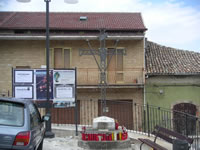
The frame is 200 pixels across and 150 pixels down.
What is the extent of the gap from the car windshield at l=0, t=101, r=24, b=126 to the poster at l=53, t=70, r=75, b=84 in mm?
4934

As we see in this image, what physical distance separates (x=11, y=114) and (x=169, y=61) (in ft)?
53.7

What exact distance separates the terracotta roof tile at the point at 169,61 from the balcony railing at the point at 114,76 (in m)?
0.79

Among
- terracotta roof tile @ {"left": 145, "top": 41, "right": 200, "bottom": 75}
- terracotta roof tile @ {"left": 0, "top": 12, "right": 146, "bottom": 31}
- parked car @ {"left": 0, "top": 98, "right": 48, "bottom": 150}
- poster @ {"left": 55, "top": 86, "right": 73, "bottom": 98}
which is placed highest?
terracotta roof tile @ {"left": 0, "top": 12, "right": 146, "bottom": 31}

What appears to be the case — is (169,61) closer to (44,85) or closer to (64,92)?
(64,92)

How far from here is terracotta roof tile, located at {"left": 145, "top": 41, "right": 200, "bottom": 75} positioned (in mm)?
19078

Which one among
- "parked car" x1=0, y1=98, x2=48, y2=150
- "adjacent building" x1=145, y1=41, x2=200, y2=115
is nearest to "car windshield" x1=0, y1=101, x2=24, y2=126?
"parked car" x1=0, y1=98, x2=48, y2=150

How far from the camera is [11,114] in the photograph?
565cm

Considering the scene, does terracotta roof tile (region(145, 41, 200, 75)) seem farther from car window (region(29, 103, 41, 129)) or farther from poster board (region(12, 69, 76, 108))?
car window (region(29, 103, 41, 129))

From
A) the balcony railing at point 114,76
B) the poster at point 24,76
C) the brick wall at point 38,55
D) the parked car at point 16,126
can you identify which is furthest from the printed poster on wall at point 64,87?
the brick wall at point 38,55

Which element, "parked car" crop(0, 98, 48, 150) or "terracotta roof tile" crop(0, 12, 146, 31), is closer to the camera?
"parked car" crop(0, 98, 48, 150)

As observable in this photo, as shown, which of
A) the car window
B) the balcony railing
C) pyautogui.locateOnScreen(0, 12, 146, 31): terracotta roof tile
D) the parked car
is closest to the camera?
the parked car

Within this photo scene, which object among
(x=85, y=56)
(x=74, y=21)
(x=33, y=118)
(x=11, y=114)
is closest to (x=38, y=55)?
(x=85, y=56)

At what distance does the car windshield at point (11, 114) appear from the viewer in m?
5.47

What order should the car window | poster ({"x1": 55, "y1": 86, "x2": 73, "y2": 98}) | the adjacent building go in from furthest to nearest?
the adjacent building, poster ({"x1": 55, "y1": 86, "x2": 73, "y2": 98}), the car window
